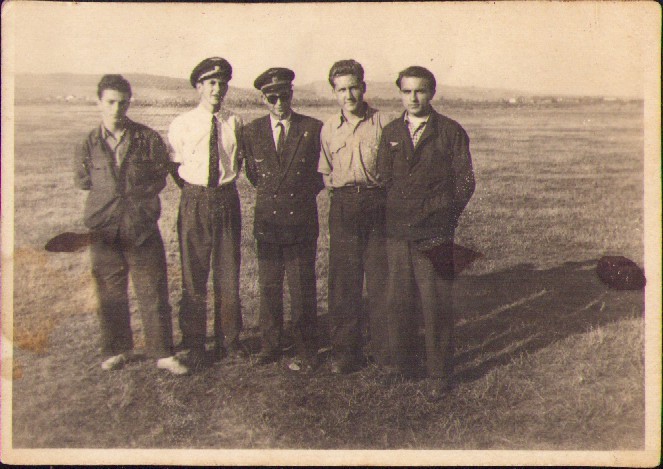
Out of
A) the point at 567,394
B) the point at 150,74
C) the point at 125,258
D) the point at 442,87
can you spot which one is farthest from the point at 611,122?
the point at 125,258

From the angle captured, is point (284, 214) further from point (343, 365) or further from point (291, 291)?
point (343, 365)

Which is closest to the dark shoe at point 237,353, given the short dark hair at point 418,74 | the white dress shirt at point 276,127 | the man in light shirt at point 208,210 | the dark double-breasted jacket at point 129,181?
the man in light shirt at point 208,210

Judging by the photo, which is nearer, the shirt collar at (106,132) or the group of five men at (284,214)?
the group of five men at (284,214)

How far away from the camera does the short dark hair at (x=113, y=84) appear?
3.30m

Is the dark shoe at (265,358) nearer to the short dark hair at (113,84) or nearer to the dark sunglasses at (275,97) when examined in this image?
the dark sunglasses at (275,97)

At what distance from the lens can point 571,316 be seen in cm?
348

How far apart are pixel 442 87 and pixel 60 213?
2.28 metres

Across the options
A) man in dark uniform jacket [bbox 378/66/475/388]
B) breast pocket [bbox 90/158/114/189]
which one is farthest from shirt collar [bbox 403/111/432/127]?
breast pocket [bbox 90/158/114/189]

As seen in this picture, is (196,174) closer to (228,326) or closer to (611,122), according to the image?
(228,326)

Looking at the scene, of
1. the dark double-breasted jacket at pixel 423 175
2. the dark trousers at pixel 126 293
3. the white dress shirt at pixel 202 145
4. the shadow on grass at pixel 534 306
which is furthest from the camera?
the shadow on grass at pixel 534 306

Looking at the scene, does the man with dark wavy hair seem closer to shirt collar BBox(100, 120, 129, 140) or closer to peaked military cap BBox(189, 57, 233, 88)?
shirt collar BBox(100, 120, 129, 140)

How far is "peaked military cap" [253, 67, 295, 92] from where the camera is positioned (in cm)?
322

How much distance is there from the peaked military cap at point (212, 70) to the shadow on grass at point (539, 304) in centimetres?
180

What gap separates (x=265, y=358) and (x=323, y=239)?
0.74 meters
